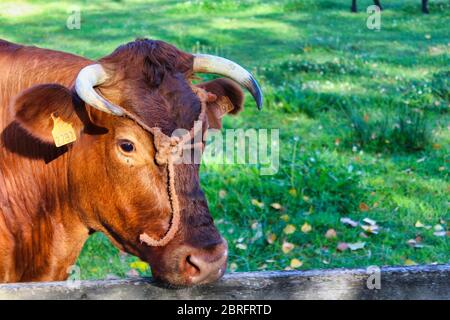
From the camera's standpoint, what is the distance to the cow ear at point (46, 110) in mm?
3254

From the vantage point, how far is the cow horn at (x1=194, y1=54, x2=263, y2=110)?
3492mm

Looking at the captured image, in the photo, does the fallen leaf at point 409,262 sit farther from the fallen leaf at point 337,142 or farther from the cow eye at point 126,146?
the cow eye at point 126,146

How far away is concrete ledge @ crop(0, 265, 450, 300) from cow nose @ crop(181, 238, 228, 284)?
4 centimetres

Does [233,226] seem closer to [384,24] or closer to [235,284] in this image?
[235,284]

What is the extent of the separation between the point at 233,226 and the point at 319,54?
6.84 metres

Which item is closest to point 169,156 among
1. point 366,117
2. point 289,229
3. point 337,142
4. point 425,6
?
point 289,229

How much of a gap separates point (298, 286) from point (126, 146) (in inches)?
38.0

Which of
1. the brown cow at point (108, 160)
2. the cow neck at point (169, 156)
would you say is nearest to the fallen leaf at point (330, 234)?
A: the brown cow at point (108, 160)

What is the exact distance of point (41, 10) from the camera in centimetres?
1684

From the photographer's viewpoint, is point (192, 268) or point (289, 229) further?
point (289, 229)

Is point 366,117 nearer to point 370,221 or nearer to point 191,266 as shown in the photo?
point 370,221

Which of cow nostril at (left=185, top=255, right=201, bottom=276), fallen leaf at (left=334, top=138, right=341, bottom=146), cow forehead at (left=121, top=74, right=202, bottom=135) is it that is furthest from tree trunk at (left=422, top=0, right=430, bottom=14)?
cow nostril at (left=185, top=255, right=201, bottom=276)

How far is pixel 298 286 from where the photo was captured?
109 inches
